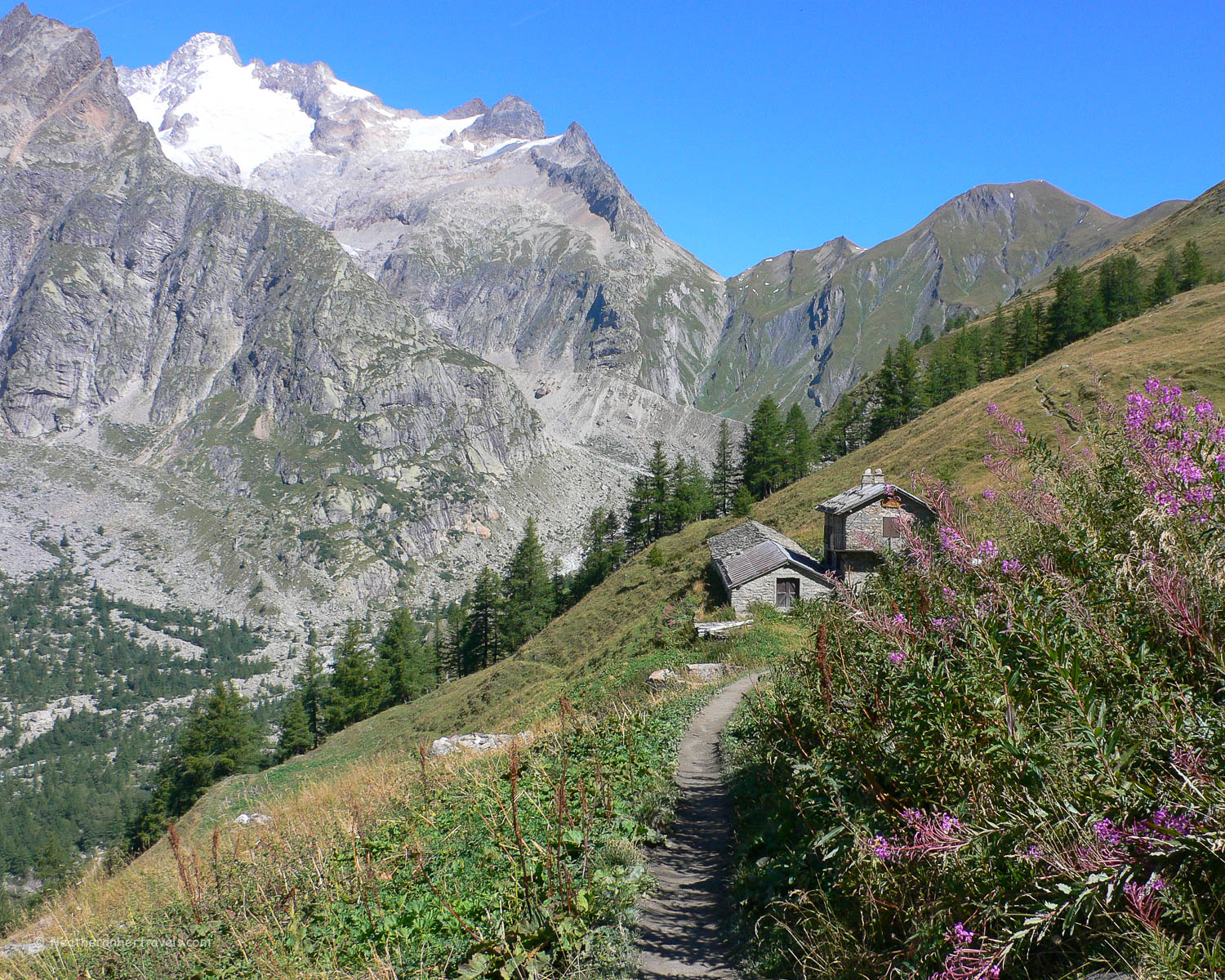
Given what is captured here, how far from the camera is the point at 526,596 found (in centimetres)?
7788

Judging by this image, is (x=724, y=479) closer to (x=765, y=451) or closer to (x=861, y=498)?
(x=765, y=451)

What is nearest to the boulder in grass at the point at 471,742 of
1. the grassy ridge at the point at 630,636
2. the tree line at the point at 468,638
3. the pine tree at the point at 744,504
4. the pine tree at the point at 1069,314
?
the grassy ridge at the point at 630,636

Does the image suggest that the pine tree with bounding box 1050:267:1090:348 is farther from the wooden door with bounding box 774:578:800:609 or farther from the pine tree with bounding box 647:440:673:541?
the wooden door with bounding box 774:578:800:609

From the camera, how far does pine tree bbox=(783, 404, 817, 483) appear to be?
80.6 m

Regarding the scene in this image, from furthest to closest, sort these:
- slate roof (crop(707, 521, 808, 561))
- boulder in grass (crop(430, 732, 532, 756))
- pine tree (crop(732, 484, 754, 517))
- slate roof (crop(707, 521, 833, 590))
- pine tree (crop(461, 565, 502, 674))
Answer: pine tree (crop(461, 565, 502, 674)) → pine tree (crop(732, 484, 754, 517)) → slate roof (crop(707, 521, 808, 561)) → slate roof (crop(707, 521, 833, 590)) → boulder in grass (crop(430, 732, 532, 756))

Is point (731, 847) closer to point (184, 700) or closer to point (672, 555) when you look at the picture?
point (672, 555)

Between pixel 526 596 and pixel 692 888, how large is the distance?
72.3 m

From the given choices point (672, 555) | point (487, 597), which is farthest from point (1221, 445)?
point (487, 597)

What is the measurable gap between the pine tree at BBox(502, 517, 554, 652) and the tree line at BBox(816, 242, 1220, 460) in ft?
92.6

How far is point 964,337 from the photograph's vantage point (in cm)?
9012

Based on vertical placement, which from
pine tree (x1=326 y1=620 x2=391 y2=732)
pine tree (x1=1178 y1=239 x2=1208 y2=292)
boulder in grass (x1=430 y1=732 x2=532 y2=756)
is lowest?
pine tree (x1=326 y1=620 x2=391 y2=732)

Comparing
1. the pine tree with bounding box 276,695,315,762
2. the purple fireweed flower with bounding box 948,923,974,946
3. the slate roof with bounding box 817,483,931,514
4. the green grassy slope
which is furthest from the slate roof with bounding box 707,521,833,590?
the pine tree with bounding box 276,695,315,762

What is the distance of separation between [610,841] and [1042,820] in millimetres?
4902

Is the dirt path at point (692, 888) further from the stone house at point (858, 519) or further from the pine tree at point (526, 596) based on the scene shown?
the pine tree at point (526, 596)
